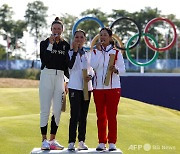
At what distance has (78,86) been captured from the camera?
690cm

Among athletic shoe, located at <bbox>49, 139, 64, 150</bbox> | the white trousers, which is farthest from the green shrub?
the white trousers

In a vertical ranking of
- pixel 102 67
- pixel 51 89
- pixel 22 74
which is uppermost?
pixel 102 67

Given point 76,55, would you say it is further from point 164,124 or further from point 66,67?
point 164,124

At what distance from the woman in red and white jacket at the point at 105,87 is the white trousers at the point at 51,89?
1.56ft

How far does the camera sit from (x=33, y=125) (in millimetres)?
10227

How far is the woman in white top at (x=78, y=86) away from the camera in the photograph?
6902mm

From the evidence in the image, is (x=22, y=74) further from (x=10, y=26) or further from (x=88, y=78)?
(x=88, y=78)

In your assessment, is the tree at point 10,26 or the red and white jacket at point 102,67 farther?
the tree at point 10,26

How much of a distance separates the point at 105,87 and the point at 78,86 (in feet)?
1.21

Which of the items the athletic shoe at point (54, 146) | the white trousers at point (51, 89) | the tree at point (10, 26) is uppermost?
the tree at point (10, 26)

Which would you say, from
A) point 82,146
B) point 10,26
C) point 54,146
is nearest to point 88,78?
point 82,146

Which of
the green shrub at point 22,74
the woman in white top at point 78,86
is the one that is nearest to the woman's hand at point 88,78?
the woman in white top at point 78,86

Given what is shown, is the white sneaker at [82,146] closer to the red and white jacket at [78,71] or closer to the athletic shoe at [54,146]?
the athletic shoe at [54,146]

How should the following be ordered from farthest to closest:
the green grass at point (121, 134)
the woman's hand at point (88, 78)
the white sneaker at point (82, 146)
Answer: the green grass at point (121, 134) → the white sneaker at point (82, 146) → the woman's hand at point (88, 78)
